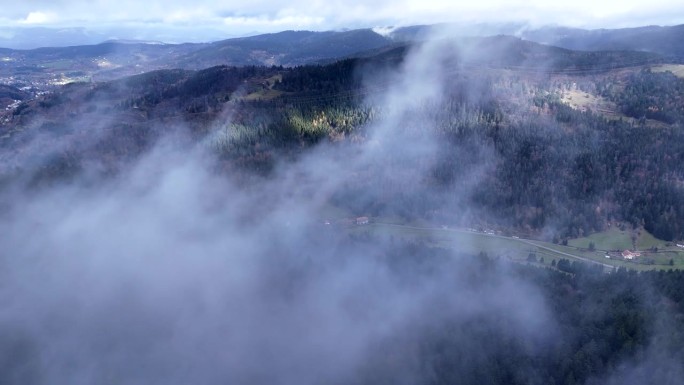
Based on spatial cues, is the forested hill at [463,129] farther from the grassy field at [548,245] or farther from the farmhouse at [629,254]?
the farmhouse at [629,254]

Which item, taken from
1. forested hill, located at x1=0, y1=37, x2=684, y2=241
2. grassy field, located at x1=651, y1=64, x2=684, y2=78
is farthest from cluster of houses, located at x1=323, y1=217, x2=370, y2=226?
grassy field, located at x1=651, y1=64, x2=684, y2=78

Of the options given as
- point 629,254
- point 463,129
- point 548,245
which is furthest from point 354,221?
point 629,254

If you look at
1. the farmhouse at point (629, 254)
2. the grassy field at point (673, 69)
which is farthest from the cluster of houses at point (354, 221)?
the grassy field at point (673, 69)

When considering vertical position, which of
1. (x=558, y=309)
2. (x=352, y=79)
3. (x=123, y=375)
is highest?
(x=352, y=79)

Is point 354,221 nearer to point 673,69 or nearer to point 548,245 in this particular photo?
point 548,245

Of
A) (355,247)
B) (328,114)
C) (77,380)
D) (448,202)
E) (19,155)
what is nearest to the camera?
(77,380)

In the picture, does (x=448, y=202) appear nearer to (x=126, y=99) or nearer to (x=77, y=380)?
(x=77, y=380)

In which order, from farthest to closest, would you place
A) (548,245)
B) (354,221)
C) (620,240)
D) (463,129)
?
(463,129)
(354,221)
(548,245)
(620,240)

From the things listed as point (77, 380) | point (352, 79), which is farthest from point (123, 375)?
point (352, 79)
